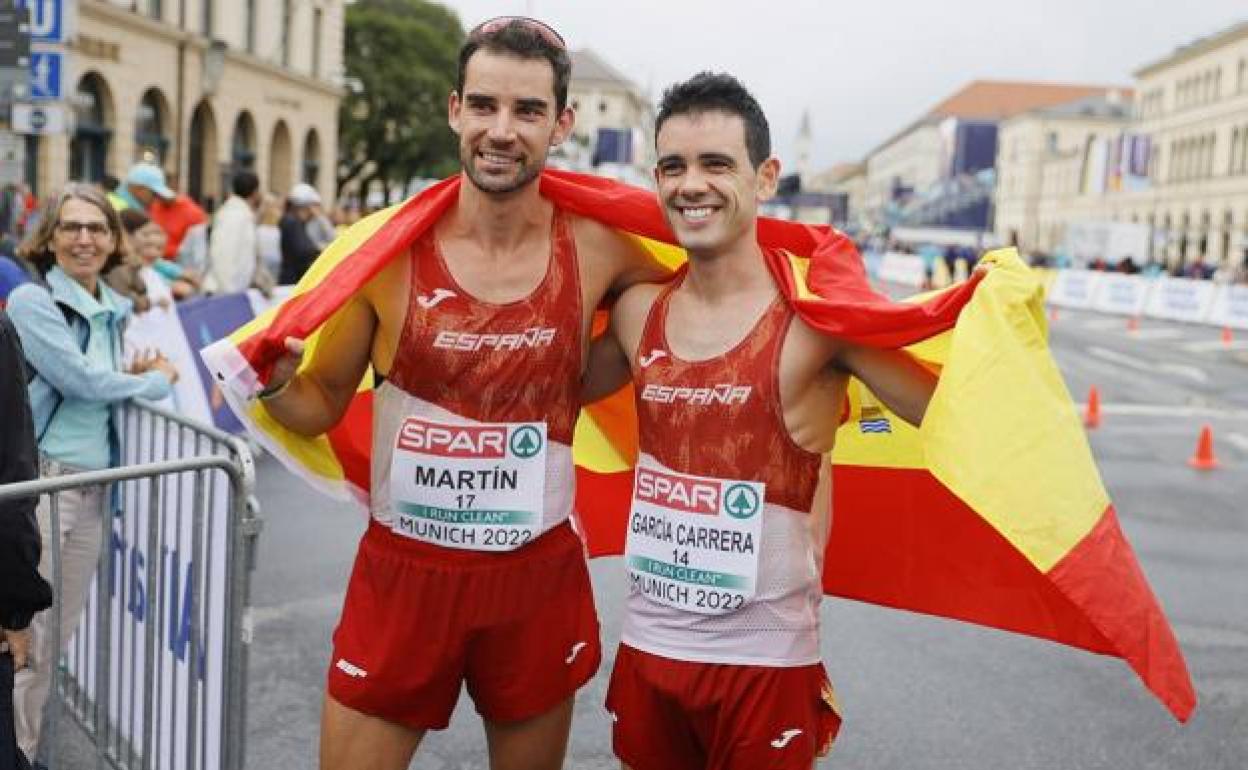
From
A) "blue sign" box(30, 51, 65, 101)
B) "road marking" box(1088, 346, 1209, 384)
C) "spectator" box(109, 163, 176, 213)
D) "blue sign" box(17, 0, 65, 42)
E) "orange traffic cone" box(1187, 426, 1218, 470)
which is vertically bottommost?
"orange traffic cone" box(1187, 426, 1218, 470)

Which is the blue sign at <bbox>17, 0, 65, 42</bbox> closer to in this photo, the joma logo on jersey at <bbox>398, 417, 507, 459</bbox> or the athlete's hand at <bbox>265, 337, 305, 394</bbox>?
the athlete's hand at <bbox>265, 337, 305, 394</bbox>

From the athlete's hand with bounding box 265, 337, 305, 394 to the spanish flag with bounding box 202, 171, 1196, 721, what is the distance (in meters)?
0.03

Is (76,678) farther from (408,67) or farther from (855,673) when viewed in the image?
(408,67)

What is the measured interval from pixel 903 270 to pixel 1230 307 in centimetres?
2039

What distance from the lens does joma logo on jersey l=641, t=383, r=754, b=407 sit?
116 inches

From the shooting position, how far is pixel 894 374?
3109mm

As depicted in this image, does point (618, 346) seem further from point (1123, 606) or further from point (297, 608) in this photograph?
point (297, 608)

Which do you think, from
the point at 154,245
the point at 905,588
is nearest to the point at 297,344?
the point at 905,588

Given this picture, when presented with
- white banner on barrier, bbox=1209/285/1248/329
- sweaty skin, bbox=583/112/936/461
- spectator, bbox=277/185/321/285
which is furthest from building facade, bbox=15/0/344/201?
sweaty skin, bbox=583/112/936/461

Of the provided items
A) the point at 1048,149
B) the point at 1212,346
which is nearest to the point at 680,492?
the point at 1212,346

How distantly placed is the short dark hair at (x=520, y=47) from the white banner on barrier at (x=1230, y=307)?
27.4 metres

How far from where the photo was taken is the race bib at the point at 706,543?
2967 mm

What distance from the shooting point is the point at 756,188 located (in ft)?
10.1

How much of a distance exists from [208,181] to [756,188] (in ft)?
115
